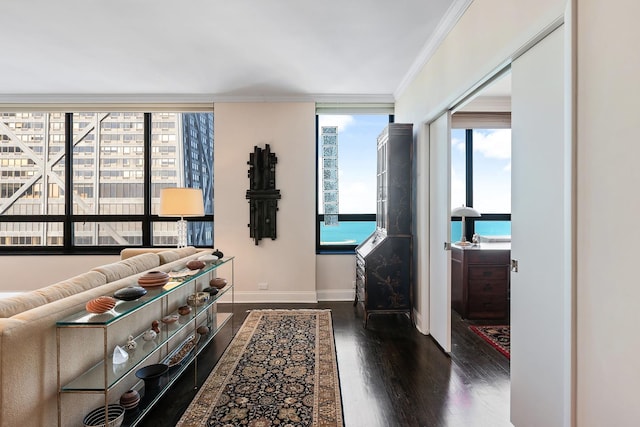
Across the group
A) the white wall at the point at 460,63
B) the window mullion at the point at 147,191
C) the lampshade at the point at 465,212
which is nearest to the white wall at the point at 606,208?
the white wall at the point at 460,63

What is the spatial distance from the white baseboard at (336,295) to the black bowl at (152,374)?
2.60 meters

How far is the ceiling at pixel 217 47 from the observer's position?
2.60 m

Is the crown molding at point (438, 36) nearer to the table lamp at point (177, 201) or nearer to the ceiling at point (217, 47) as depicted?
the ceiling at point (217, 47)

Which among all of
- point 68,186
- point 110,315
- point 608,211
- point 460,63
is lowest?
point 110,315

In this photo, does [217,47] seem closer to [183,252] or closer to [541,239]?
[183,252]

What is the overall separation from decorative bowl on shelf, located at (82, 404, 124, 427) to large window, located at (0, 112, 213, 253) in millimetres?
3106

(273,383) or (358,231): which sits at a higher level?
(358,231)

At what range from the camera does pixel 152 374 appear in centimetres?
217

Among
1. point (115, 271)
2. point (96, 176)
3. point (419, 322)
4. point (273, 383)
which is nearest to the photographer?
point (115, 271)

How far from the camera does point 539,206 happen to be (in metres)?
1.68

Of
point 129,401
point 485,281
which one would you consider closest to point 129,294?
point 129,401

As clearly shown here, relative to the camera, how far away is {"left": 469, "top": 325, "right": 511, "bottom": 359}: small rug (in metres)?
3.02

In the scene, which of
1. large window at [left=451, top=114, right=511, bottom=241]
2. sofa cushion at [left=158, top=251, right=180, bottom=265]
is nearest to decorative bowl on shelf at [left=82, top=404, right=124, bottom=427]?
sofa cushion at [left=158, top=251, right=180, bottom=265]

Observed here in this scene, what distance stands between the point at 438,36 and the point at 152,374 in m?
3.40
